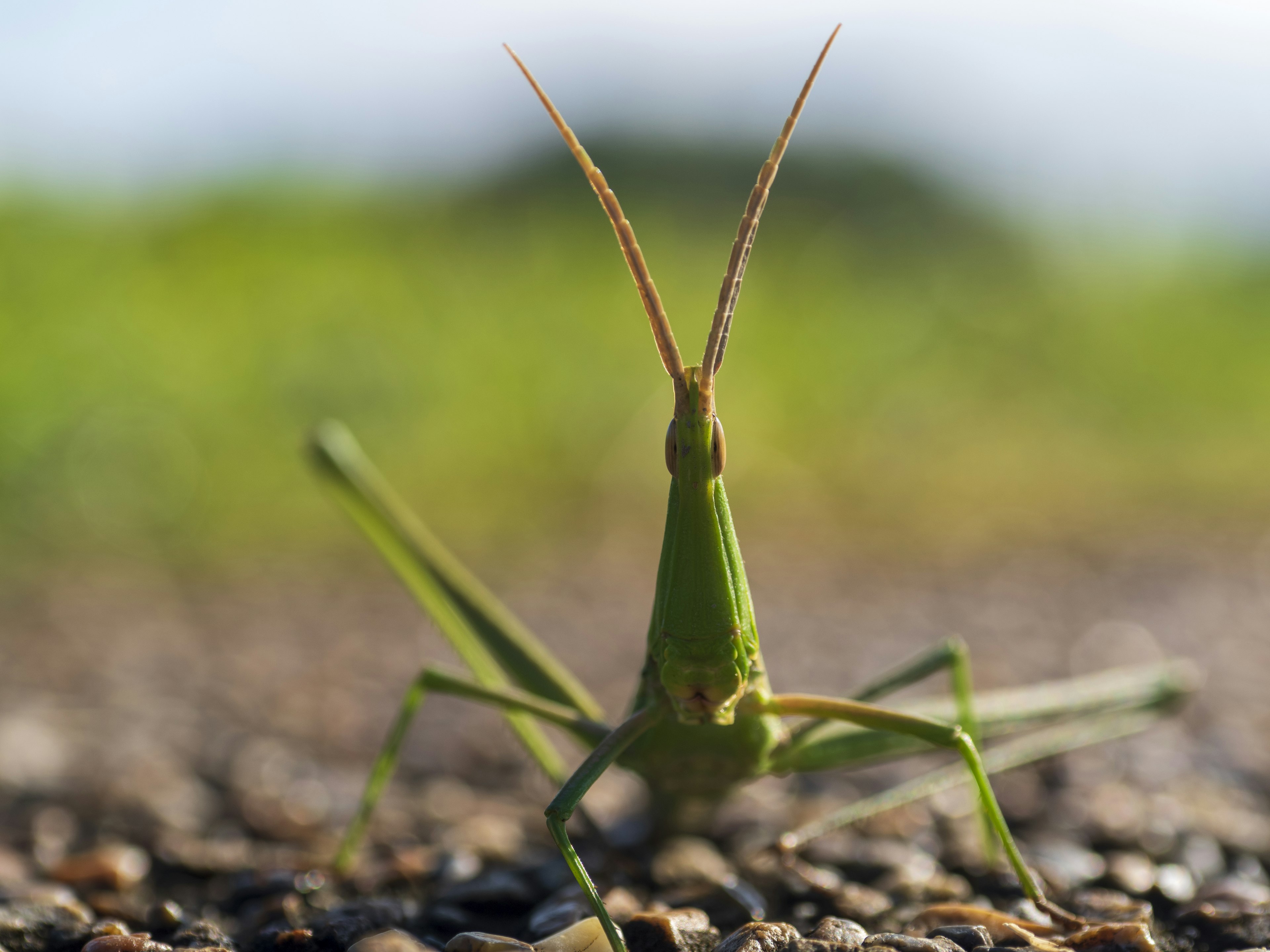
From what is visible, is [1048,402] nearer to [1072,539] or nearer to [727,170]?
[1072,539]

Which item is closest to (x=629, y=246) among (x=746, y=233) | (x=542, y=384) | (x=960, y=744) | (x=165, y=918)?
(x=746, y=233)

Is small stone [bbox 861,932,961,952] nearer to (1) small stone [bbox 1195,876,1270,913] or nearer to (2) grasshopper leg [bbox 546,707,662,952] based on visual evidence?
(2) grasshopper leg [bbox 546,707,662,952]

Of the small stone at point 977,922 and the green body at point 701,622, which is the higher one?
the green body at point 701,622

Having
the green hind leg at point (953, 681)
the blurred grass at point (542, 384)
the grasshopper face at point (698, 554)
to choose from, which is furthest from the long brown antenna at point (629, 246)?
the blurred grass at point (542, 384)

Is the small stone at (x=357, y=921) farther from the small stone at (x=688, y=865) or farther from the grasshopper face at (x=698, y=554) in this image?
the grasshopper face at (x=698, y=554)

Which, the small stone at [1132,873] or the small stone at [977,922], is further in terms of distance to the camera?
the small stone at [1132,873]

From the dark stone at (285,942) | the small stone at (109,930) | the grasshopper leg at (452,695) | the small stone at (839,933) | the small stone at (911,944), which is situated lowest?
the small stone at (911,944)

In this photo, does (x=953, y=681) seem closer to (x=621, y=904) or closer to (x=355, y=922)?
(x=621, y=904)

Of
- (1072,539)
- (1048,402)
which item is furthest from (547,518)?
(1048,402)
